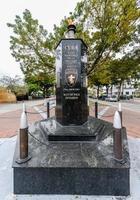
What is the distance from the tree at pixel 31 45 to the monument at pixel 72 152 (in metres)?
11.3

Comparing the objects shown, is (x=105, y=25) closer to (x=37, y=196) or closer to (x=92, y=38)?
(x=92, y=38)

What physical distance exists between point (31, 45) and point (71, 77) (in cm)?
1212

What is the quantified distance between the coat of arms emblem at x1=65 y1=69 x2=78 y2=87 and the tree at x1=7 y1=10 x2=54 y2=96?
37.2 feet

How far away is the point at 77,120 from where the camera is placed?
5078mm

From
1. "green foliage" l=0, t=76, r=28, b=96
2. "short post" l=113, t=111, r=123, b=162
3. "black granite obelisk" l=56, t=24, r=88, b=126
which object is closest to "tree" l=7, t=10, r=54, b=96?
"black granite obelisk" l=56, t=24, r=88, b=126

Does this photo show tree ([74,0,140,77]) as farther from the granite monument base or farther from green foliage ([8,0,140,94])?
the granite monument base

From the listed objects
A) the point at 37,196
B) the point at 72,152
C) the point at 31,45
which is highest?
the point at 31,45

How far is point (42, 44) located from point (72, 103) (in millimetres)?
12220

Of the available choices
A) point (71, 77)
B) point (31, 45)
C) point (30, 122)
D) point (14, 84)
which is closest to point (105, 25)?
point (31, 45)

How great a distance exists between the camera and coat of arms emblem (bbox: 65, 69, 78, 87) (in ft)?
16.4

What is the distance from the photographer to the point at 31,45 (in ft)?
53.6

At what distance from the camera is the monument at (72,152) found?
3650 mm

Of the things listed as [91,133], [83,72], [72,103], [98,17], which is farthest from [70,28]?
[98,17]

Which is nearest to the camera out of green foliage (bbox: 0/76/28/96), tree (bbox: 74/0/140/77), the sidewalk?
the sidewalk
